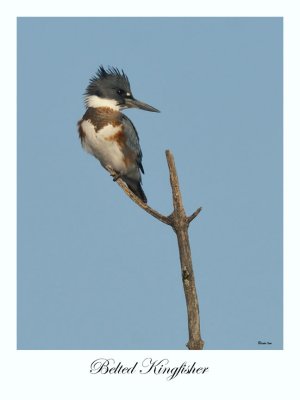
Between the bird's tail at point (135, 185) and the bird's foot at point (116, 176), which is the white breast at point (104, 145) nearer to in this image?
the bird's foot at point (116, 176)

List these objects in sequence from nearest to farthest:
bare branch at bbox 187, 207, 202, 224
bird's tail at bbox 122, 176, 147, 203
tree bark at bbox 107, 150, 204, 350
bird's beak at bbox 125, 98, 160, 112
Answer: tree bark at bbox 107, 150, 204, 350
bare branch at bbox 187, 207, 202, 224
bird's beak at bbox 125, 98, 160, 112
bird's tail at bbox 122, 176, 147, 203

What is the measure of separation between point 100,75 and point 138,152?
79 centimetres

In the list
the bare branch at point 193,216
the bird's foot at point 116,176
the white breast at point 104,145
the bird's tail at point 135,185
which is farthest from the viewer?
the bird's tail at point 135,185

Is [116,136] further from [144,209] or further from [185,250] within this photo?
[185,250]

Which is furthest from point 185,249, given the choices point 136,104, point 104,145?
point 136,104

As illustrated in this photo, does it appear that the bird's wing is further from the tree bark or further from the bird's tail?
the tree bark

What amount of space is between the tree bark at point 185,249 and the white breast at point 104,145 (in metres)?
1.36

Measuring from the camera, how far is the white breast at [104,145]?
564cm

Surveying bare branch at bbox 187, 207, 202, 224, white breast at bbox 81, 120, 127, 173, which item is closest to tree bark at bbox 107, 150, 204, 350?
bare branch at bbox 187, 207, 202, 224

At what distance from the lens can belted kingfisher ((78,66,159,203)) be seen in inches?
223

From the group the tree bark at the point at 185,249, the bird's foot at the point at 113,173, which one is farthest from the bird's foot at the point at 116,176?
the tree bark at the point at 185,249
